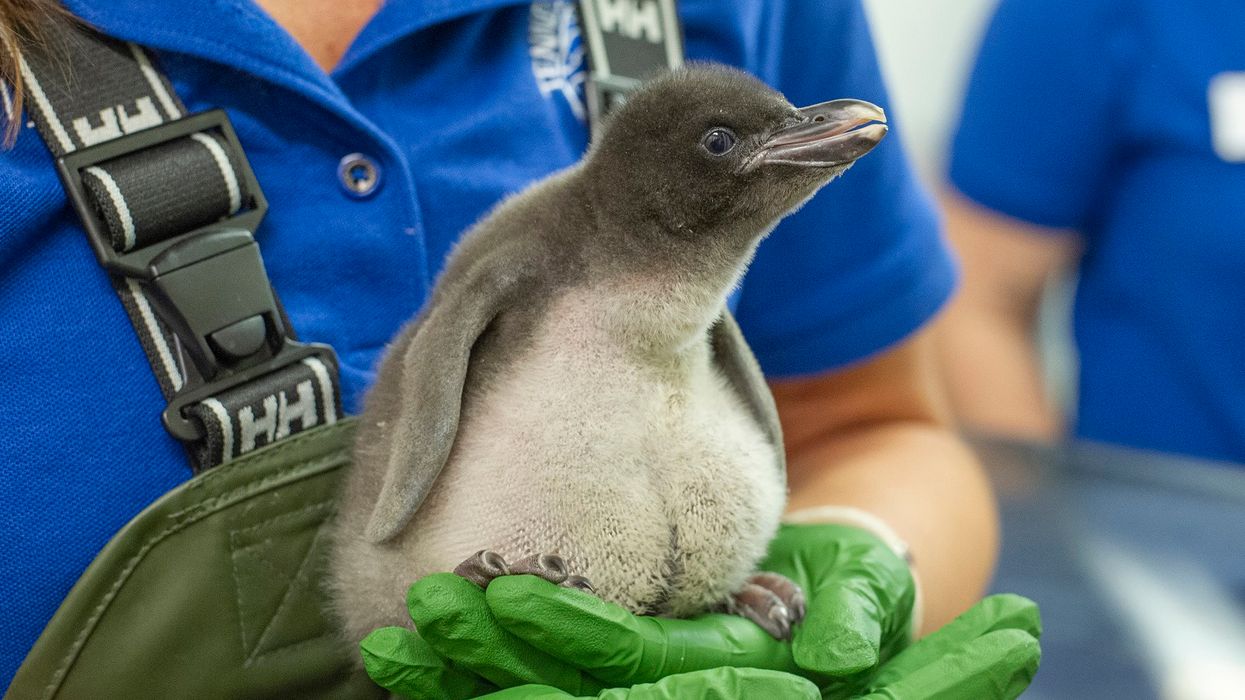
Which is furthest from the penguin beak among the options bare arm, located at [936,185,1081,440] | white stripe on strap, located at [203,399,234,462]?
bare arm, located at [936,185,1081,440]

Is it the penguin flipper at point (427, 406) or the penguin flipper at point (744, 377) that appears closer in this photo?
the penguin flipper at point (427, 406)

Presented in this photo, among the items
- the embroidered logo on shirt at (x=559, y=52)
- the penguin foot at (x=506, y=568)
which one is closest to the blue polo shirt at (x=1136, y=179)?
the embroidered logo on shirt at (x=559, y=52)

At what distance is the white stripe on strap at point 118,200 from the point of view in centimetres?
74

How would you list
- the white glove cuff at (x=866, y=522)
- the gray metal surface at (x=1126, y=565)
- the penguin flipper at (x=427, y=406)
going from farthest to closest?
the gray metal surface at (x=1126, y=565) → the white glove cuff at (x=866, y=522) → the penguin flipper at (x=427, y=406)

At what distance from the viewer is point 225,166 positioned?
2.58 ft

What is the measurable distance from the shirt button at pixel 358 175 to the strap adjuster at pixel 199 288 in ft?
0.29

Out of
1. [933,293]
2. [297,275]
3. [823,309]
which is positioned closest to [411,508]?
[297,275]

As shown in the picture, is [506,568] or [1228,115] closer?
[506,568]

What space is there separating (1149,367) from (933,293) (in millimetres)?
993

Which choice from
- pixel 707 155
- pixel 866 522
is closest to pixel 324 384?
pixel 707 155

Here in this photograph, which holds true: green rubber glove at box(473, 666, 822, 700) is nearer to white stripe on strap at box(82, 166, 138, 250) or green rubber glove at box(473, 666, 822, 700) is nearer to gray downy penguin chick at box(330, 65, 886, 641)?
gray downy penguin chick at box(330, 65, 886, 641)

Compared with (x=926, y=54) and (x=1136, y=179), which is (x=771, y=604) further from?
(x=926, y=54)

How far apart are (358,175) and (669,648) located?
389 mm

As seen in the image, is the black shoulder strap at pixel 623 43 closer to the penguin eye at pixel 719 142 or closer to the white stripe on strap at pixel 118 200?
the penguin eye at pixel 719 142
